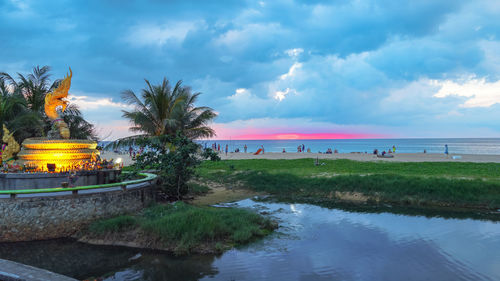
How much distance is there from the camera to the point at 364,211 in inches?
608

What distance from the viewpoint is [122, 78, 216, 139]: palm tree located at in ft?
67.6

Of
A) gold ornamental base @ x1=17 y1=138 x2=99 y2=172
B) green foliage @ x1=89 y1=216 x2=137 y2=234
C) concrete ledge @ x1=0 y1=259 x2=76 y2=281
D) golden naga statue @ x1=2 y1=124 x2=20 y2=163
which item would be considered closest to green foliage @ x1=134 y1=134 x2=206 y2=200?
gold ornamental base @ x1=17 y1=138 x2=99 y2=172

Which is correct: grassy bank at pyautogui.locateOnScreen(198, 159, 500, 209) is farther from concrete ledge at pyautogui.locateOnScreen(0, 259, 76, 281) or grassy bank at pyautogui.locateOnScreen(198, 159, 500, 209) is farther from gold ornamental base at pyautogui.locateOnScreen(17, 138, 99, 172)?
concrete ledge at pyautogui.locateOnScreen(0, 259, 76, 281)

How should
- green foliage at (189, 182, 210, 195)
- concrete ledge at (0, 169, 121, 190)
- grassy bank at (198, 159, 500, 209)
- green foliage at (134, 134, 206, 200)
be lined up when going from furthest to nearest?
green foliage at (189, 182, 210, 195) < grassy bank at (198, 159, 500, 209) < green foliage at (134, 134, 206, 200) < concrete ledge at (0, 169, 121, 190)

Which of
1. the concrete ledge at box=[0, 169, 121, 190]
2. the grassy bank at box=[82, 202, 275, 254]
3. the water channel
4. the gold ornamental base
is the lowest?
the water channel

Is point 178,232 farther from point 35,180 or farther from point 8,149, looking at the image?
point 8,149

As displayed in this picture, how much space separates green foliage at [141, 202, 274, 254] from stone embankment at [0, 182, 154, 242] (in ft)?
6.08

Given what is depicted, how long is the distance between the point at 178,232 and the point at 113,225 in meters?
2.56

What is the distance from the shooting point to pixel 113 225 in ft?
36.2

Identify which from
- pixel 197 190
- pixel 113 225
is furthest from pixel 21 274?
pixel 197 190

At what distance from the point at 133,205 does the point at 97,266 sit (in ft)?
14.6

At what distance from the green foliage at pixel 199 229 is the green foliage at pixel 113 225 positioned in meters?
0.57

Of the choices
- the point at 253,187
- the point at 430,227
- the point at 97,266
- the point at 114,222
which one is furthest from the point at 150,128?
the point at 430,227

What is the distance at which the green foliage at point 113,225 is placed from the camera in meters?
10.9
